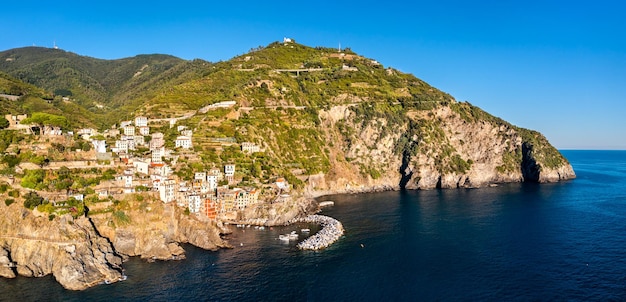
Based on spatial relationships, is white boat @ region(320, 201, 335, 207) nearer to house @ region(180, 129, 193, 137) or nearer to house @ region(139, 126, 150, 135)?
house @ region(180, 129, 193, 137)

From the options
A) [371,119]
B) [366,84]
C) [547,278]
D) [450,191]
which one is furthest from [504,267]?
[366,84]

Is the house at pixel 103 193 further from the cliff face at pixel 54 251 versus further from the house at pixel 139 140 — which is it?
the house at pixel 139 140

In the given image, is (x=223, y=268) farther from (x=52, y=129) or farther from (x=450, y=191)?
(x=450, y=191)

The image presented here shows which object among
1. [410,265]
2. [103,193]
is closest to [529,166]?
[410,265]

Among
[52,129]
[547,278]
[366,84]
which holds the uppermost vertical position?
[366,84]

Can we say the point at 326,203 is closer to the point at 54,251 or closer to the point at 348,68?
the point at 54,251

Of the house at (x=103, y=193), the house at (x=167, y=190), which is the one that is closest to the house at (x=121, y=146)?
the house at (x=167, y=190)

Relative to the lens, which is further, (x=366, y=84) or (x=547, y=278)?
(x=366, y=84)
